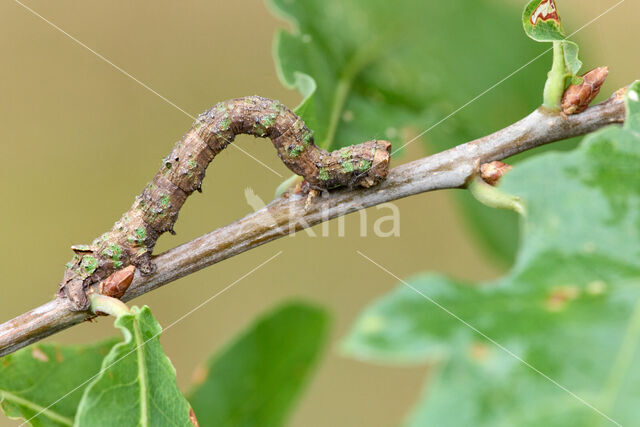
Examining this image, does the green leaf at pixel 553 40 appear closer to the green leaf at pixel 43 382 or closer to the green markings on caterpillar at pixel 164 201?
the green markings on caterpillar at pixel 164 201

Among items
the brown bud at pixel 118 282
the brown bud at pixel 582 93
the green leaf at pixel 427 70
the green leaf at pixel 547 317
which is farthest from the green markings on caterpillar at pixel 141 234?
the brown bud at pixel 582 93

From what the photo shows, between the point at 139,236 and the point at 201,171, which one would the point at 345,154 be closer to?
the point at 201,171

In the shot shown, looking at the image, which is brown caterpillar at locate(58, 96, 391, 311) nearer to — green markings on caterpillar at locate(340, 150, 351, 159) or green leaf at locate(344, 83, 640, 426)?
green markings on caterpillar at locate(340, 150, 351, 159)

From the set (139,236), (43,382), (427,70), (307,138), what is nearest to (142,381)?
(43,382)

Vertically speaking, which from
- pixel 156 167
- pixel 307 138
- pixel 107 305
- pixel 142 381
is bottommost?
pixel 142 381

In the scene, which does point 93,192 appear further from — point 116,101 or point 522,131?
point 522,131
